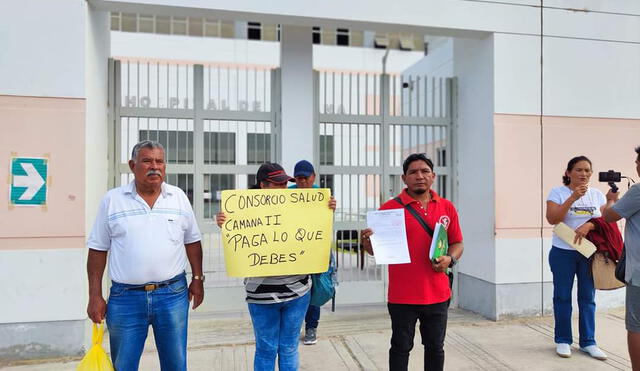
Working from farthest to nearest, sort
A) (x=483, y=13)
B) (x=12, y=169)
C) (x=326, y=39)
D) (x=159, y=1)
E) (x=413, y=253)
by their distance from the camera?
(x=326, y=39) → (x=483, y=13) → (x=159, y=1) → (x=12, y=169) → (x=413, y=253)

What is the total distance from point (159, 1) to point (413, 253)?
12.1ft

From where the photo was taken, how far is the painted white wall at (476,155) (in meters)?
5.49

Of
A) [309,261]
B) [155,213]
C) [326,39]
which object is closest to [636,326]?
[309,261]

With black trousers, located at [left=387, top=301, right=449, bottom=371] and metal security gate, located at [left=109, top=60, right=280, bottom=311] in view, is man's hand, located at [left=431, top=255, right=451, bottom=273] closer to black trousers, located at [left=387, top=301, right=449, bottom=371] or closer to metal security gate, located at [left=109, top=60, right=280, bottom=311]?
black trousers, located at [left=387, top=301, right=449, bottom=371]

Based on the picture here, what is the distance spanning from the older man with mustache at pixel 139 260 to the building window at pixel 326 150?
315 cm

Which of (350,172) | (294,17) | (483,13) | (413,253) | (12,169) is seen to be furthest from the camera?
(350,172)

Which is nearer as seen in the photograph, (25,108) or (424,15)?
(25,108)

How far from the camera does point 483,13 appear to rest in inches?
213

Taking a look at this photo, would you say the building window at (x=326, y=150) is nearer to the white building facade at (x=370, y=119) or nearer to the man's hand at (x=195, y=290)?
the white building facade at (x=370, y=119)

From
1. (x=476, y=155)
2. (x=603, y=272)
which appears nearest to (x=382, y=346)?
(x=603, y=272)

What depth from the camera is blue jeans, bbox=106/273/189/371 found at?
2.70m

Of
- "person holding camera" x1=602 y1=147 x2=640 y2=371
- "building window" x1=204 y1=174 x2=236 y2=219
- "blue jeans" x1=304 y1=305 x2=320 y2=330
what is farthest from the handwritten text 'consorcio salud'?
"building window" x1=204 y1=174 x2=236 y2=219

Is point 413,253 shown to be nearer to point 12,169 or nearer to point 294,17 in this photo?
point 294,17

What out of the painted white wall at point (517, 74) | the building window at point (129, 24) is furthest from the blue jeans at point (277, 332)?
the building window at point (129, 24)
